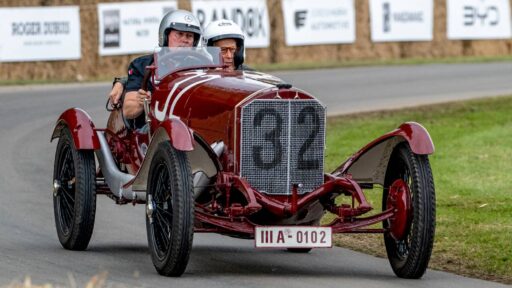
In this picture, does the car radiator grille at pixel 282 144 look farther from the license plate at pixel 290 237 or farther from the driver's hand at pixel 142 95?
the driver's hand at pixel 142 95

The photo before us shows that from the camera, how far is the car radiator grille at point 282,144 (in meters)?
9.80

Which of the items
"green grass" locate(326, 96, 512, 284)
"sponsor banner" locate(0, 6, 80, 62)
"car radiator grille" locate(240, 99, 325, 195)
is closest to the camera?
"car radiator grille" locate(240, 99, 325, 195)

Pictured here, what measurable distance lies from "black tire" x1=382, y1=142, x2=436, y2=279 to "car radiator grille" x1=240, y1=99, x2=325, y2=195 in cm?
61

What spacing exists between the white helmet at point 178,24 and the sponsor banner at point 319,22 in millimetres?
23375

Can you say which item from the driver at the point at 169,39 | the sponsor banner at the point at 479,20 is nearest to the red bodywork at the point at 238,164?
the driver at the point at 169,39

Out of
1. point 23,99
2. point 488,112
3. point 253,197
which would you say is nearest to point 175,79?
point 253,197

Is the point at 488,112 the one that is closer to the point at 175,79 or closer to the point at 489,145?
the point at 489,145

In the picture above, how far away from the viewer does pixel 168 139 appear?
9781 millimetres

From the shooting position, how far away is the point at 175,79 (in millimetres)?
10969

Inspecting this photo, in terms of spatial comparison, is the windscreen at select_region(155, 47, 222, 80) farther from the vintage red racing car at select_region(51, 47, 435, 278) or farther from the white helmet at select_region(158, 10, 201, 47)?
the vintage red racing car at select_region(51, 47, 435, 278)

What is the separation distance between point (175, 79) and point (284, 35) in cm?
2478

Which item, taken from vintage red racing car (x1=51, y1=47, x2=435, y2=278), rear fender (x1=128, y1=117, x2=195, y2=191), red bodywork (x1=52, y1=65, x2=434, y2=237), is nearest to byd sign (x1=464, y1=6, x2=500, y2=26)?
red bodywork (x1=52, y1=65, x2=434, y2=237)

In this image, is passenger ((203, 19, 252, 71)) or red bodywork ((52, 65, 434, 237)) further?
passenger ((203, 19, 252, 71))

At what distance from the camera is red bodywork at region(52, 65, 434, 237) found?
9.66m
